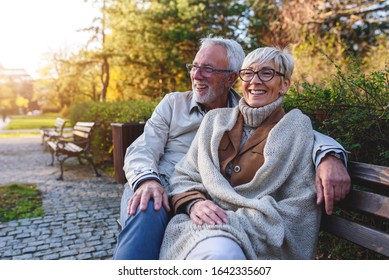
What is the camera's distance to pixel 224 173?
79.9 inches

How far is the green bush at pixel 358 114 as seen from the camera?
7.00 ft

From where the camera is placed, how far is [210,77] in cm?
269

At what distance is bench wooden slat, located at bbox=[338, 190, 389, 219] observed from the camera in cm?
155

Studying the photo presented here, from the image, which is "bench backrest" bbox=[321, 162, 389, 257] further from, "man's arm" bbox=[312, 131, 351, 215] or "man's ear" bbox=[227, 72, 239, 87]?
"man's ear" bbox=[227, 72, 239, 87]

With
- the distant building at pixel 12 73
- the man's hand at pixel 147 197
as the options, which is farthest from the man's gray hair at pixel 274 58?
the distant building at pixel 12 73

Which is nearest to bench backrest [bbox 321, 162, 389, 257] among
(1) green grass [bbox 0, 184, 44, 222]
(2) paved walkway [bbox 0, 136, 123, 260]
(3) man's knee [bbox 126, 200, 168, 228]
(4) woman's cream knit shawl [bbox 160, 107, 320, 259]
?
(4) woman's cream knit shawl [bbox 160, 107, 320, 259]

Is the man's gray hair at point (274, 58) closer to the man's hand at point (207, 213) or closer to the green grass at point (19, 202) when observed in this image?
the man's hand at point (207, 213)

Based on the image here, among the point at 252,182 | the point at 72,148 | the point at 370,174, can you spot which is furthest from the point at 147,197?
the point at 72,148

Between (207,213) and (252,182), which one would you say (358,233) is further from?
(207,213)

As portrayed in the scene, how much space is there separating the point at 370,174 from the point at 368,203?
137 millimetres

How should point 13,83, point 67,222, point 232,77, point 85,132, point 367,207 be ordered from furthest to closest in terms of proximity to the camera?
point 13,83 < point 85,132 < point 67,222 < point 232,77 < point 367,207

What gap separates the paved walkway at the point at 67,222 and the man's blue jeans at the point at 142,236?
1714mm

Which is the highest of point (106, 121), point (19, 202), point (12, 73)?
point (12, 73)

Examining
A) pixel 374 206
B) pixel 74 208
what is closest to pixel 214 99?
pixel 374 206
